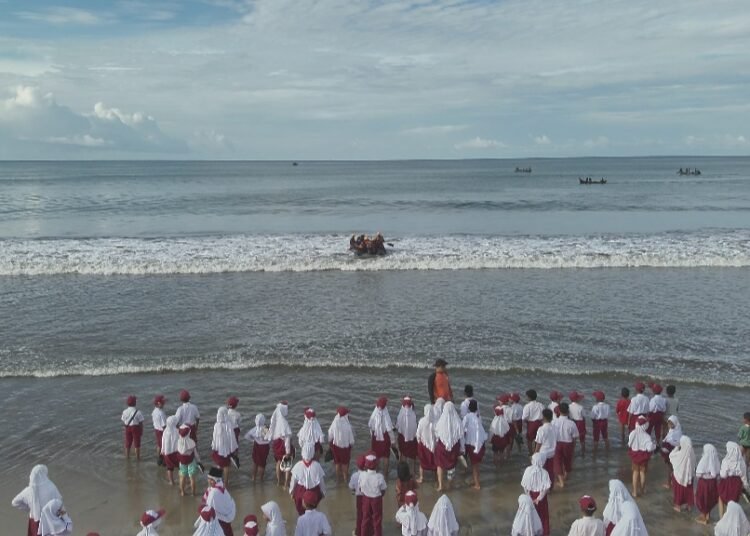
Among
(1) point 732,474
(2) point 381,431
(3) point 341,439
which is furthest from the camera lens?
(2) point 381,431

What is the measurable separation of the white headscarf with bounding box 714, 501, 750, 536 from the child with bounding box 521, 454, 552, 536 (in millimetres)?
2121

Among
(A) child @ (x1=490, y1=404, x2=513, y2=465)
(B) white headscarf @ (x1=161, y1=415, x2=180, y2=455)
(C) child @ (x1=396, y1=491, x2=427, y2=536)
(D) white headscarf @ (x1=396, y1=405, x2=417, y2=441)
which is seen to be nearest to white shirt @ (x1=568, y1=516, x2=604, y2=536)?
(C) child @ (x1=396, y1=491, x2=427, y2=536)

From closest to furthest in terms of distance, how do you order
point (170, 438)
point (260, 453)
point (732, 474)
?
point (732, 474), point (170, 438), point (260, 453)

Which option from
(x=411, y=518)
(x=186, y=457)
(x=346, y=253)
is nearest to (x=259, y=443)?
(x=186, y=457)

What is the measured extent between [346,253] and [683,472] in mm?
23731

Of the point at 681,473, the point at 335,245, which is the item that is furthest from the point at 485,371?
the point at 335,245

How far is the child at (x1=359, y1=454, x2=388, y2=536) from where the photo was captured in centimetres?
895

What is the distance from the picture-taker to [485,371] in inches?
627

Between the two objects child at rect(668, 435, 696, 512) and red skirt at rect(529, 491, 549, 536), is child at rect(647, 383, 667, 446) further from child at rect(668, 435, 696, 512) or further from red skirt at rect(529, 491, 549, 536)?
red skirt at rect(529, 491, 549, 536)

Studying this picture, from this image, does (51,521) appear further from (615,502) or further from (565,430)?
(565,430)

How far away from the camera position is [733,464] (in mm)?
8969

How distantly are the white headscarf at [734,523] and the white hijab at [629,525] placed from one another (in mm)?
1303

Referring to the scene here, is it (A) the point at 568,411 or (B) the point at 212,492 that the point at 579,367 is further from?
(B) the point at 212,492

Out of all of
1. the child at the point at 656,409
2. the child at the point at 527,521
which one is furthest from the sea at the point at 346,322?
the child at the point at 527,521
